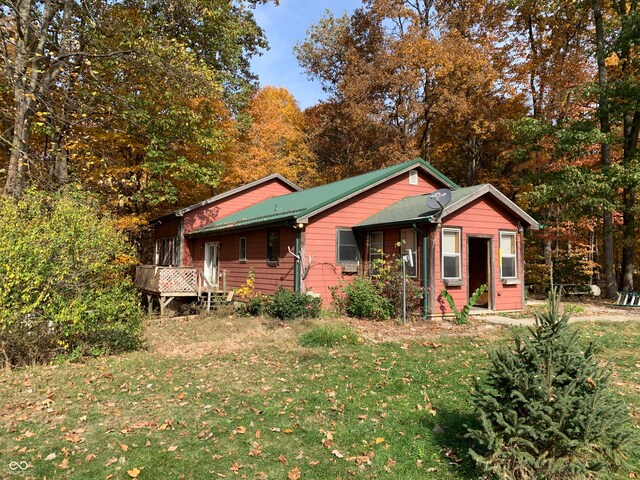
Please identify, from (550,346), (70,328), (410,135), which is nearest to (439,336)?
(550,346)

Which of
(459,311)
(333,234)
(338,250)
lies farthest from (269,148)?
(459,311)

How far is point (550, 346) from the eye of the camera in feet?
12.9

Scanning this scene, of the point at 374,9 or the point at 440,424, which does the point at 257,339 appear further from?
the point at 374,9

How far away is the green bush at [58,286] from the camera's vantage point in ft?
24.9

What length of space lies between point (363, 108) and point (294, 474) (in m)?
25.7

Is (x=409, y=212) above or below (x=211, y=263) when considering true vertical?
above

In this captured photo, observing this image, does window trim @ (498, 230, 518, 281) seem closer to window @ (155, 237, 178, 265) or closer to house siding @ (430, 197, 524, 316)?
house siding @ (430, 197, 524, 316)

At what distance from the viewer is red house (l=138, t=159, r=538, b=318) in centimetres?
1351

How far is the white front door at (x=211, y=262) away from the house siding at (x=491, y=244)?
424 inches

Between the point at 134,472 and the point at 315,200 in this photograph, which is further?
the point at 315,200

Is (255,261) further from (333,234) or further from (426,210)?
(426,210)

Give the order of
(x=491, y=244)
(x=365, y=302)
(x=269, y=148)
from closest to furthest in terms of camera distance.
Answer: (x=365, y=302), (x=491, y=244), (x=269, y=148)

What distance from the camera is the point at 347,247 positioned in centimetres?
1527

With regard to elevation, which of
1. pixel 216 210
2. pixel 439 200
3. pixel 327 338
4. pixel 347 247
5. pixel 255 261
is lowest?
pixel 327 338
